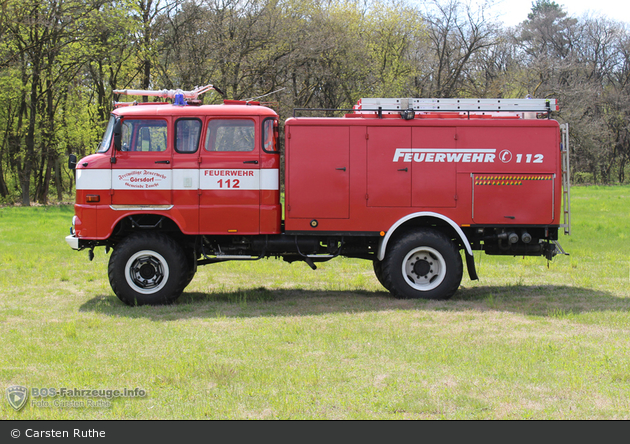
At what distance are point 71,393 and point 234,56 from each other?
22.7 m

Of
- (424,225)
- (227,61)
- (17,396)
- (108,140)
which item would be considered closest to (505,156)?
(424,225)

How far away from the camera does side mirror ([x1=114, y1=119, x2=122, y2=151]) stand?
28.7ft

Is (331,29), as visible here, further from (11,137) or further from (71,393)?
(71,393)

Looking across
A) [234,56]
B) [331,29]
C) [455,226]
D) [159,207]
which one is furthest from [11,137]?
[455,226]

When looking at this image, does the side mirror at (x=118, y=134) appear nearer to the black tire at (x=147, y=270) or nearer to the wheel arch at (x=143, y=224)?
the wheel arch at (x=143, y=224)

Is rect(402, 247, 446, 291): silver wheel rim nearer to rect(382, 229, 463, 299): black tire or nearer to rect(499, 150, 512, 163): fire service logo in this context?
rect(382, 229, 463, 299): black tire

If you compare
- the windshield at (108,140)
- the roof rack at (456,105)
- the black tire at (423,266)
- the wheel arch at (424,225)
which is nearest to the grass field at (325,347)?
the black tire at (423,266)

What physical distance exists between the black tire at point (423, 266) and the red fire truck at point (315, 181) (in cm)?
2

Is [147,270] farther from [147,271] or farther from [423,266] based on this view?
[423,266]

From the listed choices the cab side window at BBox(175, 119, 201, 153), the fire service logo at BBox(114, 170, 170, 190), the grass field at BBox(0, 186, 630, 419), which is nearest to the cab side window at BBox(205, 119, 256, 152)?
the cab side window at BBox(175, 119, 201, 153)

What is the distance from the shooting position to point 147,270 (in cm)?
893

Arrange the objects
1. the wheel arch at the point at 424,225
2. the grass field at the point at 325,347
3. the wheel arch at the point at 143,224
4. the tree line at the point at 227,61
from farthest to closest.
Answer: the tree line at the point at 227,61, the wheel arch at the point at 143,224, the wheel arch at the point at 424,225, the grass field at the point at 325,347

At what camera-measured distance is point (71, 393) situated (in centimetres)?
500

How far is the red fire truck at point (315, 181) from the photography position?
880 cm
